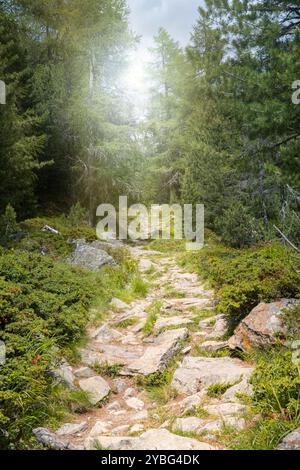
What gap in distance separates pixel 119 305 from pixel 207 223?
280 inches

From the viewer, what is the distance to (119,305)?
8.55 metres

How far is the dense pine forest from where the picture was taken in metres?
4.25

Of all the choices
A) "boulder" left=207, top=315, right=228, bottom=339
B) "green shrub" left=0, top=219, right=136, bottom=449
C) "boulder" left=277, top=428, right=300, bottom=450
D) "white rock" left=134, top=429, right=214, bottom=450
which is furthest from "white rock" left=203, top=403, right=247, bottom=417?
"boulder" left=207, top=315, right=228, bottom=339

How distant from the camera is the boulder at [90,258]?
34.1 ft

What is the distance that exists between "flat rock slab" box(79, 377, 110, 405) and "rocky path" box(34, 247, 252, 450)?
0.01 meters

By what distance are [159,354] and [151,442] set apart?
2.33 meters

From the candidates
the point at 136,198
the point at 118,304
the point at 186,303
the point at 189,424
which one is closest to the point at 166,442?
the point at 189,424

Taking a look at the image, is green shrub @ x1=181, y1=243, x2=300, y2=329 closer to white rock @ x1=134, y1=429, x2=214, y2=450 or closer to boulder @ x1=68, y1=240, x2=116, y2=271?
white rock @ x1=134, y1=429, x2=214, y2=450

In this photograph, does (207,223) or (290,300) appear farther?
(207,223)

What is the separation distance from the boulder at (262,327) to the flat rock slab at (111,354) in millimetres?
1671

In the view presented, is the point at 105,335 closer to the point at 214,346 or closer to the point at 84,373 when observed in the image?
the point at 84,373

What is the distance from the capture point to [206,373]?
4.95 metres

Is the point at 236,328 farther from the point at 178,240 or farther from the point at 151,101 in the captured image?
the point at 151,101
